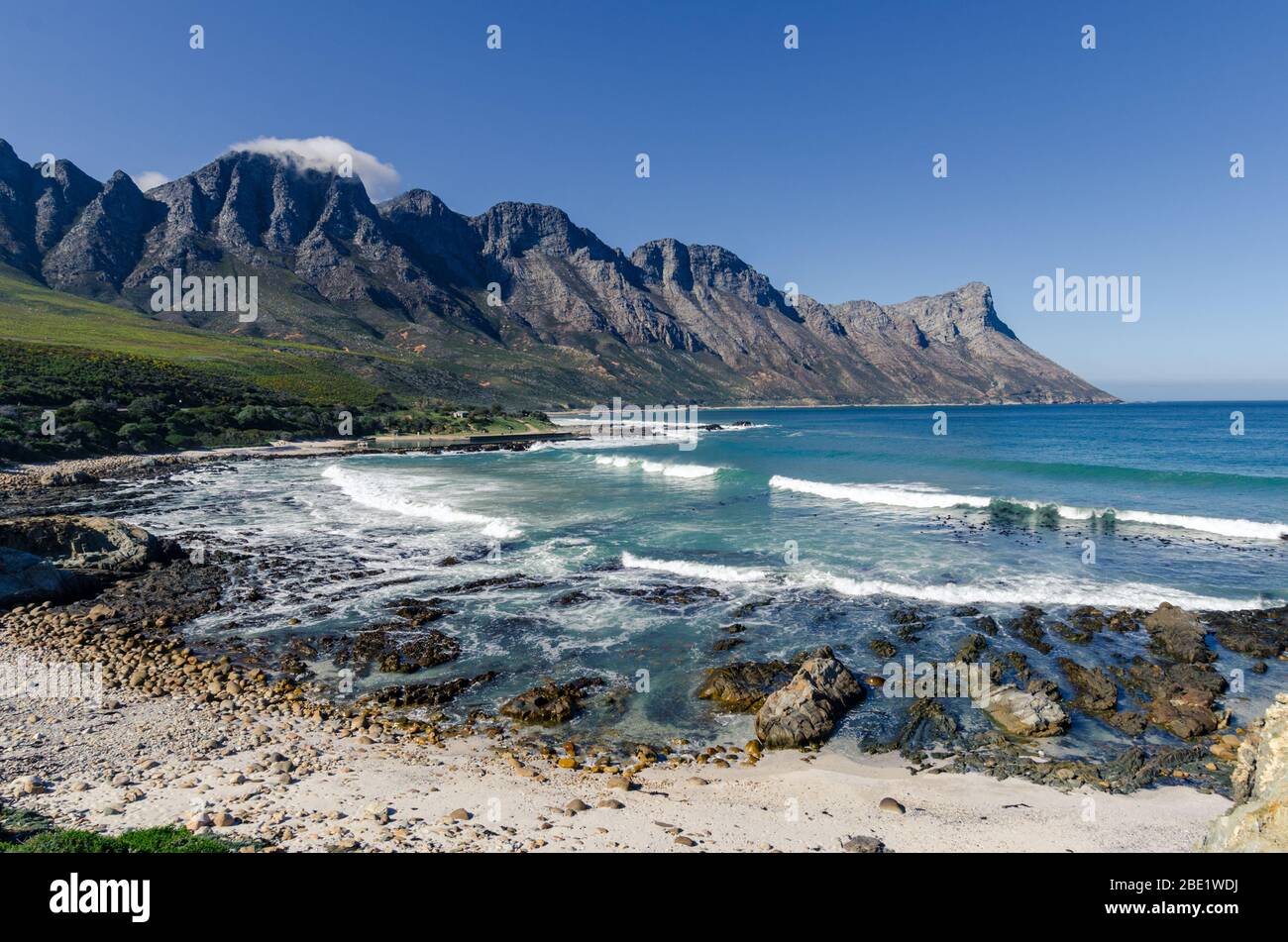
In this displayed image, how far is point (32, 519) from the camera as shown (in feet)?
71.3

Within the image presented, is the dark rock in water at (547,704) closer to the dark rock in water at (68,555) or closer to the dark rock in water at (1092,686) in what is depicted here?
the dark rock in water at (1092,686)

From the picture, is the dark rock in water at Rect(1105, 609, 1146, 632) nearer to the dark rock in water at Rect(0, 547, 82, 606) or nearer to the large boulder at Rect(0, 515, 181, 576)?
the dark rock in water at Rect(0, 547, 82, 606)

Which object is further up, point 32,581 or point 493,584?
point 32,581

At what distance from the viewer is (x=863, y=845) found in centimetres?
861

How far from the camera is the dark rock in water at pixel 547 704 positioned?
42.8ft

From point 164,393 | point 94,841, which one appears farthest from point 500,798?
point 164,393

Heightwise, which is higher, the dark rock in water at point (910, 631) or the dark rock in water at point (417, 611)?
the dark rock in water at point (417, 611)

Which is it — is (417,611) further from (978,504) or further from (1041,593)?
(978,504)

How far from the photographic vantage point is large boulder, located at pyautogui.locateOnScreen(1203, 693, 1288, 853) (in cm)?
596

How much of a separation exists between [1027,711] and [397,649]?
15063 mm

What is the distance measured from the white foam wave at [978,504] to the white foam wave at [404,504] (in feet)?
77.6

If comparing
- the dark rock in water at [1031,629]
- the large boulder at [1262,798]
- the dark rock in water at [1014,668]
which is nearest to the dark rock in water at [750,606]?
the dark rock in water at [1014,668]
